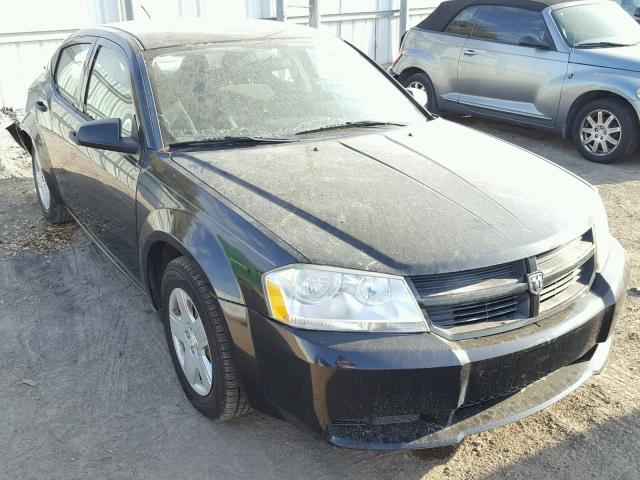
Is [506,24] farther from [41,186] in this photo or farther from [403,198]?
[403,198]

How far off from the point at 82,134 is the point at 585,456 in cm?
269

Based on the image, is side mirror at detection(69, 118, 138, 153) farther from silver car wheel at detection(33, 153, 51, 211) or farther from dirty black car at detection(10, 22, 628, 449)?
silver car wheel at detection(33, 153, 51, 211)

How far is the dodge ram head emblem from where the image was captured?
2.40 metres

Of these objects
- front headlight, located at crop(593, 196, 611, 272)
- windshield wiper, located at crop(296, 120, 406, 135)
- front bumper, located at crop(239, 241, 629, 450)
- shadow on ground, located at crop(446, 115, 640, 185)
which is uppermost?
windshield wiper, located at crop(296, 120, 406, 135)

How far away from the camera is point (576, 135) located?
6.98 metres

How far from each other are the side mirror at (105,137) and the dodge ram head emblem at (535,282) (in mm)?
1930

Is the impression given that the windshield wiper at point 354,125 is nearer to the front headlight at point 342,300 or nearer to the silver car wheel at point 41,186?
the front headlight at point 342,300

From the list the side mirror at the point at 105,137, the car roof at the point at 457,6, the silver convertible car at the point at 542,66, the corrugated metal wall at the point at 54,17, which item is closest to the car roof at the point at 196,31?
the side mirror at the point at 105,137

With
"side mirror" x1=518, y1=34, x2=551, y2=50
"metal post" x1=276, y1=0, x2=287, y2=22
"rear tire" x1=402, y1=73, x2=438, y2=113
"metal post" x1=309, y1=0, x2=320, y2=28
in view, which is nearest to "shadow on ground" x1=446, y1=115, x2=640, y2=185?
"rear tire" x1=402, y1=73, x2=438, y2=113

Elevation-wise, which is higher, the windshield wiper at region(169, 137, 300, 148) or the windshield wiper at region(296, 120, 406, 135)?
the windshield wiper at region(169, 137, 300, 148)

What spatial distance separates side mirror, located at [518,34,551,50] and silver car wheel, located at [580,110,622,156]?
0.95 meters

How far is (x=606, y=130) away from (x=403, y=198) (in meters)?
4.88

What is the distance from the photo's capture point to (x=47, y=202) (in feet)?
16.7

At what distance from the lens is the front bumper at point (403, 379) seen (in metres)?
2.18
